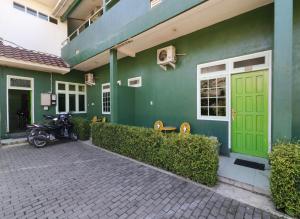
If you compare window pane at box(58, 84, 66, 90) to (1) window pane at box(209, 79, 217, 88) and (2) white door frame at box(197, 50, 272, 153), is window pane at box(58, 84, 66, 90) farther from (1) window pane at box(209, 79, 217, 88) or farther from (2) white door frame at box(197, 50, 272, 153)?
(1) window pane at box(209, 79, 217, 88)

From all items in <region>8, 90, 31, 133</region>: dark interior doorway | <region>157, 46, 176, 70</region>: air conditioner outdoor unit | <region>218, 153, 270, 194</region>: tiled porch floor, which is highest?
<region>157, 46, 176, 70</region>: air conditioner outdoor unit

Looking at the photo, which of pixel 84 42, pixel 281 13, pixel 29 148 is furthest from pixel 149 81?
pixel 29 148

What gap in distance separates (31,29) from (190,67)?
29.3ft

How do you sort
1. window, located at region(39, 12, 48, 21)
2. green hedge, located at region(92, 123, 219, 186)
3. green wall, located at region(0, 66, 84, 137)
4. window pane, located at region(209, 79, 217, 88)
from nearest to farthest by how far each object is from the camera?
green hedge, located at region(92, 123, 219, 186) < window pane, located at region(209, 79, 217, 88) < green wall, located at region(0, 66, 84, 137) < window, located at region(39, 12, 48, 21)

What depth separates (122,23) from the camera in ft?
19.9

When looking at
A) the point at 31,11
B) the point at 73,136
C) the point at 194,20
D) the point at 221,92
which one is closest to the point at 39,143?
the point at 73,136

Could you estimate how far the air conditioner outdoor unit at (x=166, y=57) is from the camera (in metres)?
6.03

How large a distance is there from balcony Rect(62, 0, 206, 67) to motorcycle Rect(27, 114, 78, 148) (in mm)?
2949

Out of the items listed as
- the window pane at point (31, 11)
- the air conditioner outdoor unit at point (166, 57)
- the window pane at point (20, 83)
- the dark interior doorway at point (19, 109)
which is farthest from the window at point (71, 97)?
the air conditioner outdoor unit at point (166, 57)

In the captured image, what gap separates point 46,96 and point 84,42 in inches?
142

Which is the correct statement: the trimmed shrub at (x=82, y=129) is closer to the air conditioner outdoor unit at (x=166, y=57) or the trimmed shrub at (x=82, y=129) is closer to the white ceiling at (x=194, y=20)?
the white ceiling at (x=194, y=20)

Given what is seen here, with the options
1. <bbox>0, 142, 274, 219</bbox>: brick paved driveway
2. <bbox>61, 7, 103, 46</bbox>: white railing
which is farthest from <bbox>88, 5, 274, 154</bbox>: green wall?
<bbox>0, 142, 274, 219</bbox>: brick paved driveway

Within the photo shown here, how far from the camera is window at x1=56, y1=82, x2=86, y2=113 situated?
32.8 ft

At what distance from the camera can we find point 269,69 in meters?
4.27
